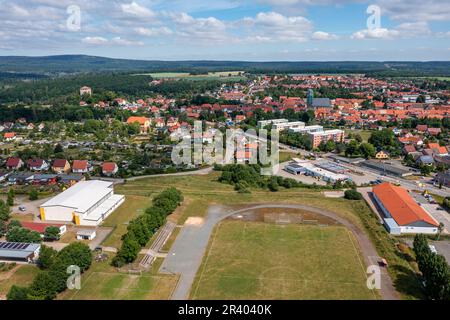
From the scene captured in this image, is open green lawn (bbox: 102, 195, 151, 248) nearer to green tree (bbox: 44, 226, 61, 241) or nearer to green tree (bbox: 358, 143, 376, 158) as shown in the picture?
green tree (bbox: 44, 226, 61, 241)

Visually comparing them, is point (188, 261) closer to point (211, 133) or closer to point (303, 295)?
point (303, 295)

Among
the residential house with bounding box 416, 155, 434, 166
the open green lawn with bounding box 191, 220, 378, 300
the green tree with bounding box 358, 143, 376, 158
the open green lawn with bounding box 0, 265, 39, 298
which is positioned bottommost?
the open green lawn with bounding box 0, 265, 39, 298

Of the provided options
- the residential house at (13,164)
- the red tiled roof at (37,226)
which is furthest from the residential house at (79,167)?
the red tiled roof at (37,226)

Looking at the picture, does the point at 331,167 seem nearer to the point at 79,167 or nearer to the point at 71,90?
the point at 79,167

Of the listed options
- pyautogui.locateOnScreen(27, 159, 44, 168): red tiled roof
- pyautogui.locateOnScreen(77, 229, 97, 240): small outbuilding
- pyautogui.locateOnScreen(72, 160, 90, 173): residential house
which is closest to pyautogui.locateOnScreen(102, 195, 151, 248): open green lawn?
pyautogui.locateOnScreen(77, 229, 97, 240): small outbuilding
